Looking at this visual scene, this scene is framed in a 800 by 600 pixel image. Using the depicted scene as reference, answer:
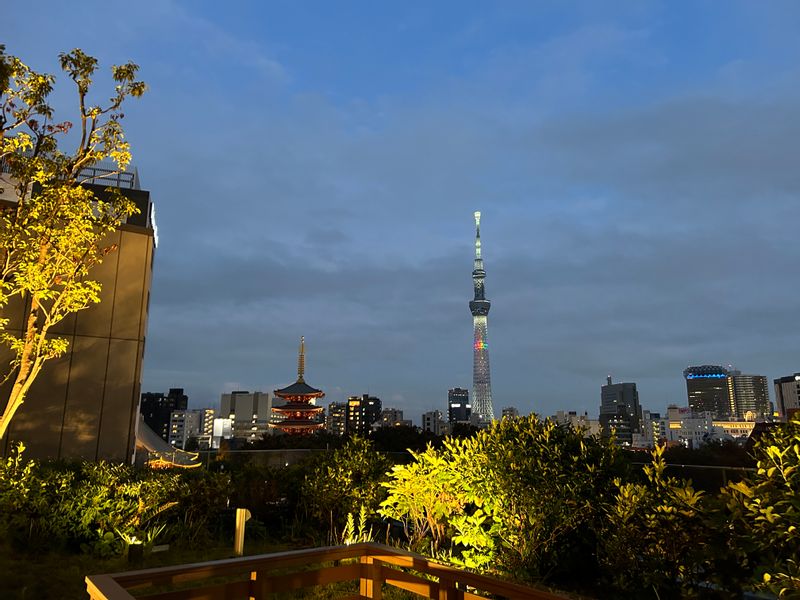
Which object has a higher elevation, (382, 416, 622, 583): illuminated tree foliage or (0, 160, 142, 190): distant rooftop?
(0, 160, 142, 190): distant rooftop

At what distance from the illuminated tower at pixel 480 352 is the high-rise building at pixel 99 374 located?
102262 millimetres

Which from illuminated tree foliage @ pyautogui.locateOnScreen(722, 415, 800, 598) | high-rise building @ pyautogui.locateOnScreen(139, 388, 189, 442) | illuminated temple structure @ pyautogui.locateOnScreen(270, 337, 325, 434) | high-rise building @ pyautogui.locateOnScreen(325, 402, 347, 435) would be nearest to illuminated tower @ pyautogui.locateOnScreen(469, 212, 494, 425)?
illuminated temple structure @ pyautogui.locateOnScreen(270, 337, 325, 434)

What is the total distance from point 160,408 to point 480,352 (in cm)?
11445

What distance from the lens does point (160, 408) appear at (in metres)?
179

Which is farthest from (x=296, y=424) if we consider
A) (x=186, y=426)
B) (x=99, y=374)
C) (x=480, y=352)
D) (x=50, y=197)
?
(x=186, y=426)

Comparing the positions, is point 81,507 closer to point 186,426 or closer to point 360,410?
point 360,410

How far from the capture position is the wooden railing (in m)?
2.96

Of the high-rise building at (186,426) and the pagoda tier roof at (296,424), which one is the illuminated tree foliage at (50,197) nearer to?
the pagoda tier roof at (296,424)

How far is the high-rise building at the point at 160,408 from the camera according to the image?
171000mm

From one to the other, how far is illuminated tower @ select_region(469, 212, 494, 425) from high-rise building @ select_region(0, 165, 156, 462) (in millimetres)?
102262

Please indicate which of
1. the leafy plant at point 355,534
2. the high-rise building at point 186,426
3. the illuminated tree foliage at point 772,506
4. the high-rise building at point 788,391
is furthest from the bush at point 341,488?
the high-rise building at point 186,426

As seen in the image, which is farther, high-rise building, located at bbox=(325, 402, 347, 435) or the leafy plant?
high-rise building, located at bbox=(325, 402, 347, 435)

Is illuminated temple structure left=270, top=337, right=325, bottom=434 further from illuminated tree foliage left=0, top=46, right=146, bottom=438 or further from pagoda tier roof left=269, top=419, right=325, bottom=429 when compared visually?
illuminated tree foliage left=0, top=46, right=146, bottom=438

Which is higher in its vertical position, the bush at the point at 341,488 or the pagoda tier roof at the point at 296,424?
the pagoda tier roof at the point at 296,424
